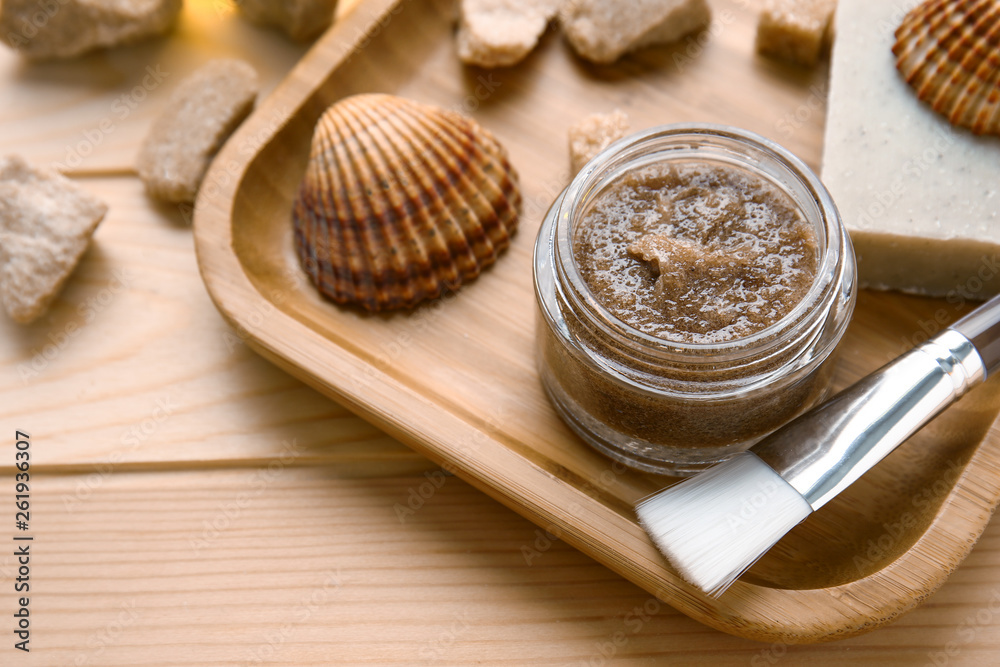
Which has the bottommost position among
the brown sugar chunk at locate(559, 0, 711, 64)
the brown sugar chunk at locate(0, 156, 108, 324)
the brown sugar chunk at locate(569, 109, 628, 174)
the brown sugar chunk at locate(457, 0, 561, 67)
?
the brown sugar chunk at locate(569, 109, 628, 174)

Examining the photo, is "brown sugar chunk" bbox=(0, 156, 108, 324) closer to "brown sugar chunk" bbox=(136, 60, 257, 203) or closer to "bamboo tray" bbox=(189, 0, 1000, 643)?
"brown sugar chunk" bbox=(136, 60, 257, 203)

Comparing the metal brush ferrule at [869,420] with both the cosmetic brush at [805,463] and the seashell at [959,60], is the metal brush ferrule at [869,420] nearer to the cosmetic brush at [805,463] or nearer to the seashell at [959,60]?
the cosmetic brush at [805,463]

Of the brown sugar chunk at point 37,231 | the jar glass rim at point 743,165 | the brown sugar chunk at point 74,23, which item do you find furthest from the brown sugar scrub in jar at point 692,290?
the brown sugar chunk at point 74,23

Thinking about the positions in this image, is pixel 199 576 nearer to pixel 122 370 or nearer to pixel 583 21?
pixel 122 370

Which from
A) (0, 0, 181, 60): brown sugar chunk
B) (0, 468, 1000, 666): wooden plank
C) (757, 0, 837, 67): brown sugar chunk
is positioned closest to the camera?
(0, 468, 1000, 666): wooden plank

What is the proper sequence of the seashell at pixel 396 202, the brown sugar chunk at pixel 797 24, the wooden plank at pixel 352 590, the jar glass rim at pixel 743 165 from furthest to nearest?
the brown sugar chunk at pixel 797 24 → the seashell at pixel 396 202 → the wooden plank at pixel 352 590 → the jar glass rim at pixel 743 165

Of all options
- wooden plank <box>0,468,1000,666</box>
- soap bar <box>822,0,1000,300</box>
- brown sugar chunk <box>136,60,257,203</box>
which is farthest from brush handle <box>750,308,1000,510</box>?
brown sugar chunk <box>136,60,257,203</box>
